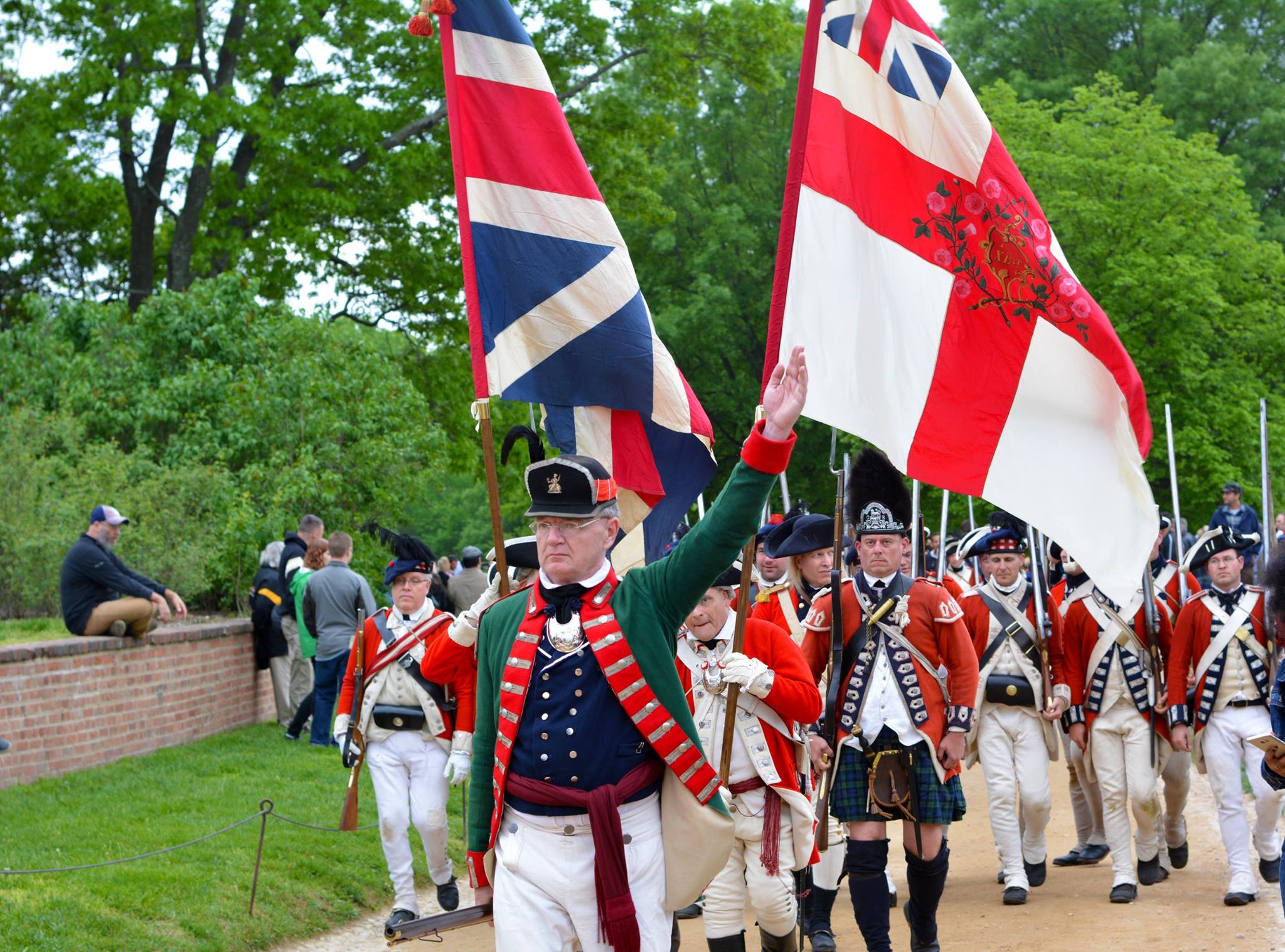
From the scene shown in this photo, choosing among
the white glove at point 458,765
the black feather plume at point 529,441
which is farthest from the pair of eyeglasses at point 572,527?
the white glove at point 458,765

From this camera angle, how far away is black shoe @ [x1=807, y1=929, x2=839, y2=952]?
855 cm

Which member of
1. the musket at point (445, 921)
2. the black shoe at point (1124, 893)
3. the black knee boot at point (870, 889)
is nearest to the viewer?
the musket at point (445, 921)

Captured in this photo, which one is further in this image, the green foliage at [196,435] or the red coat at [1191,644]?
the green foliage at [196,435]

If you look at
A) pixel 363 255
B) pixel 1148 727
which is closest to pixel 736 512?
pixel 1148 727

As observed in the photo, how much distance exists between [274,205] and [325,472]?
8315 mm

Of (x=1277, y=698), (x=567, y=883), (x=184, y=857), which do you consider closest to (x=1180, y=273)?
(x=184, y=857)

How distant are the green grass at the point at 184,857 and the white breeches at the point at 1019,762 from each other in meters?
3.74

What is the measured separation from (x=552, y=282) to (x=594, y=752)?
2.64 m

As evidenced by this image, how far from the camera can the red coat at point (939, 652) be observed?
7.84 meters

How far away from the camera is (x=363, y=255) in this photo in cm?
2781

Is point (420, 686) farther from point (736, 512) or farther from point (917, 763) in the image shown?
point (736, 512)

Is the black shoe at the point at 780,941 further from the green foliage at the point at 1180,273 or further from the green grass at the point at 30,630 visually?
the green foliage at the point at 1180,273

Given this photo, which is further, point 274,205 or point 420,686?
point 274,205

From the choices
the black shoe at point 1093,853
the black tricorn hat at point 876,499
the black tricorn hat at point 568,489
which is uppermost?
the black tricorn hat at point 568,489
